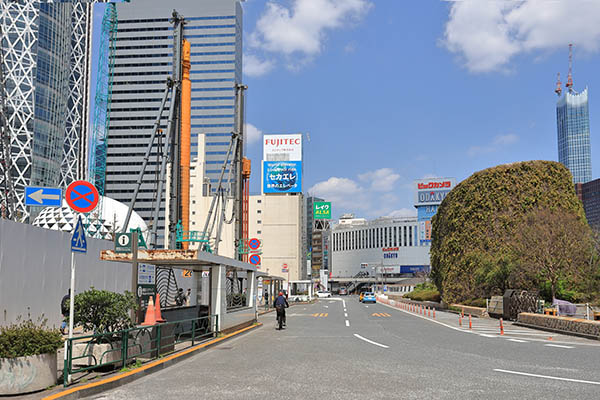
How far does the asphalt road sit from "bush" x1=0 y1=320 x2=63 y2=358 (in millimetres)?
1231

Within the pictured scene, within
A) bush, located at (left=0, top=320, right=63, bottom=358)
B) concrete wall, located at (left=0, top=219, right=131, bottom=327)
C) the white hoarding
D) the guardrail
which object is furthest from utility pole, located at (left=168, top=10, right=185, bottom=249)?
the white hoarding

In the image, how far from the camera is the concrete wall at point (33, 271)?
19297mm

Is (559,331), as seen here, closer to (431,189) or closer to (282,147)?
(282,147)

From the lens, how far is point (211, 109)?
183 metres

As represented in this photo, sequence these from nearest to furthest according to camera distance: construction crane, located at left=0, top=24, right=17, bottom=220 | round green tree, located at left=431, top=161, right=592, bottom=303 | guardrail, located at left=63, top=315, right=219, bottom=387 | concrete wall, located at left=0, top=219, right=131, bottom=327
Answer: guardrail, located at left=63, top=315, right=219, bottom=387, concrete wall, located at left=0, top=219, right=131, bottom=327, round green tree, located at left=431, top=161, right=592, bottom=303, construction crane, located at left=0, top=24, right=17, bottom=220

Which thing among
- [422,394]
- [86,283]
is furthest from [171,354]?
[86,283]

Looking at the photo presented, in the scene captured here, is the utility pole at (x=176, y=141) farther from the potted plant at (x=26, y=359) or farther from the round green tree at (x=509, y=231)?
the potted plant at (x=26, y=359)

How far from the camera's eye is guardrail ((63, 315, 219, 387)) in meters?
10.0

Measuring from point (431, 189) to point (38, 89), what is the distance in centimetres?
11217

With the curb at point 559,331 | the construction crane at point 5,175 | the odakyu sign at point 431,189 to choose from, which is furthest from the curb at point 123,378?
the odakyu sign at point 431,189

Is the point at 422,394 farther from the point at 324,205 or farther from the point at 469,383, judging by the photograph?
the point at 324,205

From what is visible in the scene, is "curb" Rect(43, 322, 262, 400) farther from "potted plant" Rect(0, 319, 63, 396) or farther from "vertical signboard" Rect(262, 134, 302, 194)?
"vertical signboard" Rect(262, 134, 302, 194)

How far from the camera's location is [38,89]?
4264 inches

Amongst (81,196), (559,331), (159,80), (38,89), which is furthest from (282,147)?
(81,196)
